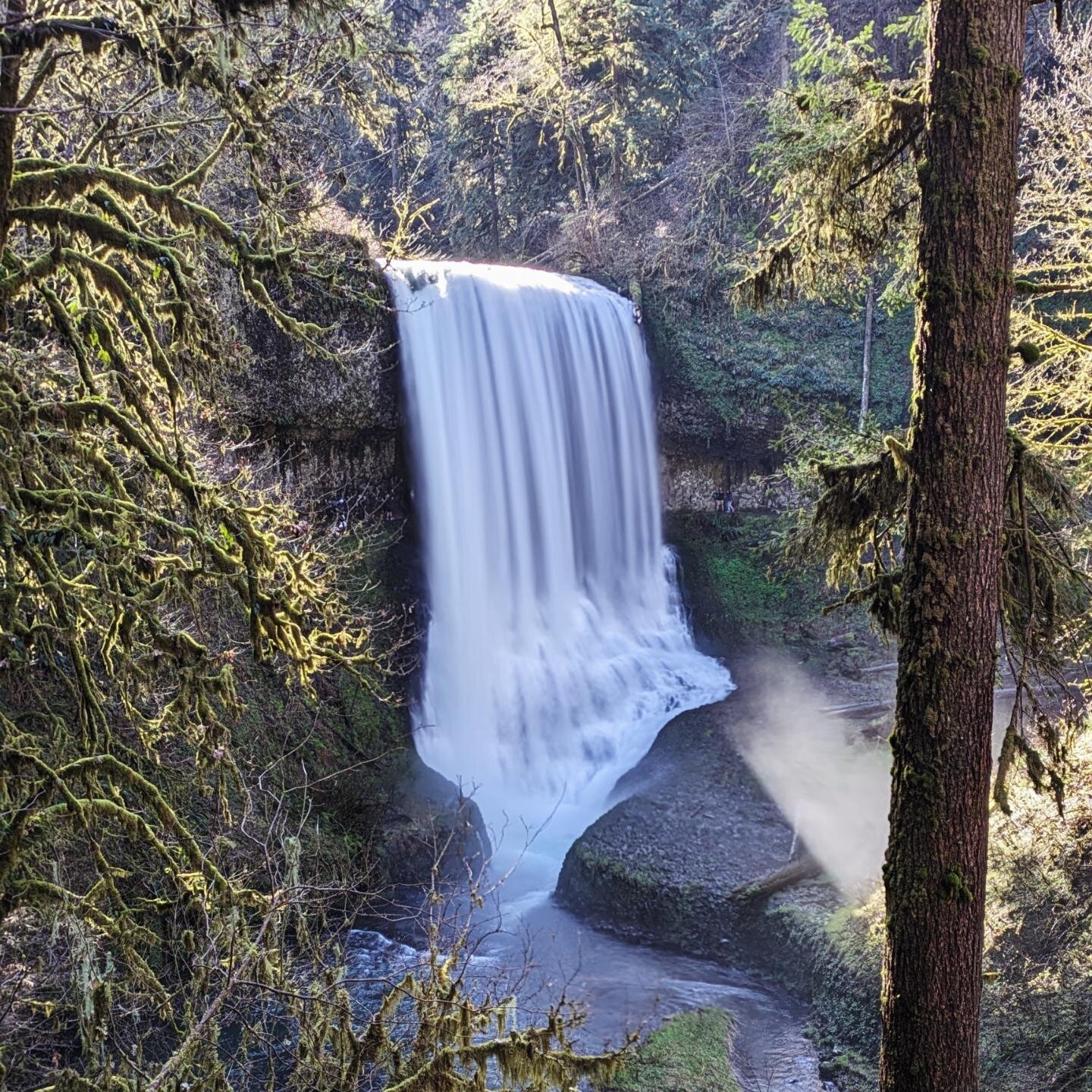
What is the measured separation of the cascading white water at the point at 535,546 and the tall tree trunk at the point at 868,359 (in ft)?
14.5

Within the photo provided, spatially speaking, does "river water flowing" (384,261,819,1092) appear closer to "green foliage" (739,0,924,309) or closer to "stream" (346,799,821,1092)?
"stream" (346,799,821,1092)

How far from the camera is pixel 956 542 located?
12.5ft

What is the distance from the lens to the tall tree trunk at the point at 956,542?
3.76m

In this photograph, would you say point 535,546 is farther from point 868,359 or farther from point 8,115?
point 8,115

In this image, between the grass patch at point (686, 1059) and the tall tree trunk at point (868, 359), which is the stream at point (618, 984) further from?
the tall tree trunk at point (868, 359)

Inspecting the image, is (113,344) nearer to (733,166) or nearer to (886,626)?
(886,626)

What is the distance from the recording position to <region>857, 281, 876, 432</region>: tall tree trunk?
1922cm

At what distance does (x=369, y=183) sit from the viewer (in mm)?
24469

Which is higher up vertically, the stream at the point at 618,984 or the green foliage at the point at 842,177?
the green foliage at the point at 842,177

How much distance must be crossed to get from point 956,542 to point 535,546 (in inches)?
538

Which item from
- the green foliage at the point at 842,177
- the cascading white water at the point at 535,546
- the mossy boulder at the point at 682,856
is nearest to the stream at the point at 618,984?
the mossy boulder at the point at 682,856

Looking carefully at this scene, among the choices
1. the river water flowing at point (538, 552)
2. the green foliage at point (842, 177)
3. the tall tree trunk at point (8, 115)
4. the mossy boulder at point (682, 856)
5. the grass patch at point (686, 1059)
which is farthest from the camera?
the river water flowing at point (538, 552)

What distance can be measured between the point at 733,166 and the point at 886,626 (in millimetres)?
19114

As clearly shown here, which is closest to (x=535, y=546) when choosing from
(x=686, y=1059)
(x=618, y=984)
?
(x=618, y=984)
